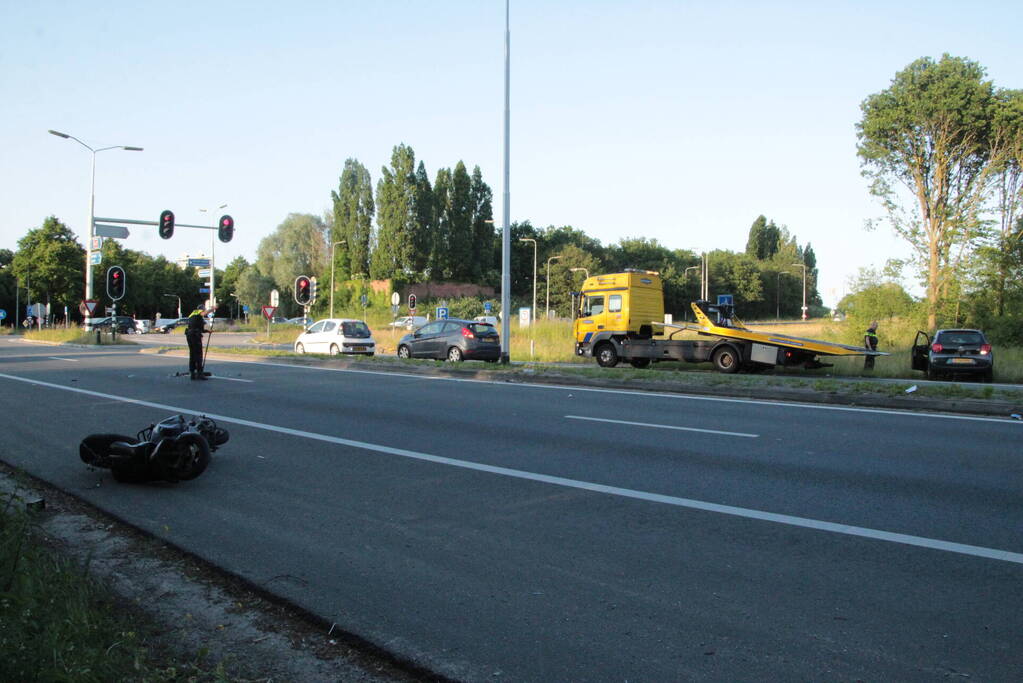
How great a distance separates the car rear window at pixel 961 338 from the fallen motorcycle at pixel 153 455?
19.7m

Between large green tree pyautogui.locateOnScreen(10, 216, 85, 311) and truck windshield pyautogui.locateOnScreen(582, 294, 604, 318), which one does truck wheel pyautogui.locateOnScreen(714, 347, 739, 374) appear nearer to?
truck windshield pyautogui.locateOnScreen(582, 294, 604, 318)

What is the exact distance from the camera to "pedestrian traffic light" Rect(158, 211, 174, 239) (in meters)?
30.2

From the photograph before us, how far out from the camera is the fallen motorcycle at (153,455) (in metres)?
6.88

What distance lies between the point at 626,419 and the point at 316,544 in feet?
21.4

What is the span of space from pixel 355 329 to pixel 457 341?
5.99 m

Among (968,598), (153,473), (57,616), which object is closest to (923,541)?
(968,598)

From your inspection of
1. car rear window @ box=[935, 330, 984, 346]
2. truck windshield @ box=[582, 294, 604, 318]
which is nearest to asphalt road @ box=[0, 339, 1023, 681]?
car rear window @ box=[935, 330, 984, 346]

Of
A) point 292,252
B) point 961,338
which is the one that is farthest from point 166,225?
point 292,252

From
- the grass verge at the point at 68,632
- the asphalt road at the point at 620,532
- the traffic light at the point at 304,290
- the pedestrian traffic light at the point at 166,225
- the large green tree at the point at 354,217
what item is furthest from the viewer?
the large green tree at the point at 354,217

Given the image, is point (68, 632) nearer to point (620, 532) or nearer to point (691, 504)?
point (620, 532)

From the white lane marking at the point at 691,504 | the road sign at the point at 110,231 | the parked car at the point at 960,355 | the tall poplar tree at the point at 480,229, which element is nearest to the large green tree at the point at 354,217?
the tall poplar tree at the point at 480,229

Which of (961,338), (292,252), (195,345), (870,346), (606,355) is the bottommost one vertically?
(606,355)

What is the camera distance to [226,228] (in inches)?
1203

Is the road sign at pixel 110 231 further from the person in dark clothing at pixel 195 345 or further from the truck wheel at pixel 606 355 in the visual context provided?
the truck wheel at pixel 606 355
